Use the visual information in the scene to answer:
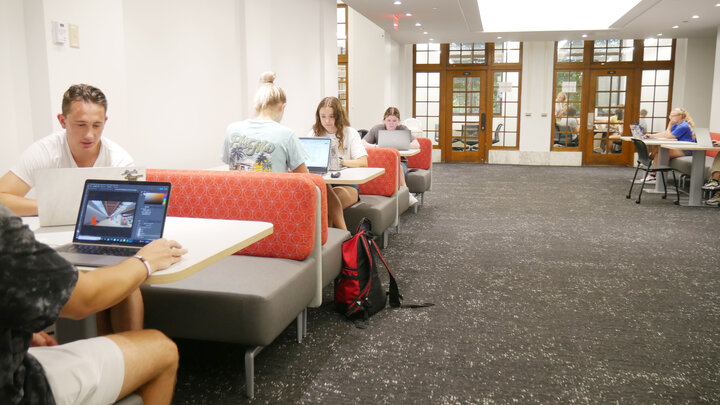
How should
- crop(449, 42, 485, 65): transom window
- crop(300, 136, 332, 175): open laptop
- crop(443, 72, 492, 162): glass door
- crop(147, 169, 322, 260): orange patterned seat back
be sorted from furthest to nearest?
1. crop(443, 72, 492, 162): glass door
2. crop(449, 42, 485, 65): transom window
3. crop(300, 136, 332, 175): open laptop
4. crop(147, 169, 322, 260): orange patterned seat back

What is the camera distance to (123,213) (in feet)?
6.03

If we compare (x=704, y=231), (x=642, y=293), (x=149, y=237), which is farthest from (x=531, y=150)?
(x=149, y=237)

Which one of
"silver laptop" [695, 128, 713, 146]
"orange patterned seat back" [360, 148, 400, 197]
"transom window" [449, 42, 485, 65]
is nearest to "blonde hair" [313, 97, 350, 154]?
"orange patterned seat back" [360, 148, 400, 197]

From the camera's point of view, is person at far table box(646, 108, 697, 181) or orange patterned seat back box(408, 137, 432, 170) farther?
person at far table box(646, 108, 697, 181)

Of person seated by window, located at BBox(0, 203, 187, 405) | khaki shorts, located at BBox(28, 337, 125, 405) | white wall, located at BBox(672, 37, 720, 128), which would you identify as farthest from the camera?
white wall, located at BBox(672, 37, 720, 128)

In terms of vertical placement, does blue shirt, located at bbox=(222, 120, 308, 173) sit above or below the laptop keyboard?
above

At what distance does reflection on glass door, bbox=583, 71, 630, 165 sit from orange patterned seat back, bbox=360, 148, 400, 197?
9.47 meters

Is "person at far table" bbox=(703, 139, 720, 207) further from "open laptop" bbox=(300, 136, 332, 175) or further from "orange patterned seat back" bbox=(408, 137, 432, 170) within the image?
"open laptop" bbox=(300, 136, 332, 175)

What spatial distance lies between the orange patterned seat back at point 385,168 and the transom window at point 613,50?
31.8 feet

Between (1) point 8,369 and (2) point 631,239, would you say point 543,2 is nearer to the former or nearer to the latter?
(2) point 631,239

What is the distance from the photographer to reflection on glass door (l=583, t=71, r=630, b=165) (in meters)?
12.9

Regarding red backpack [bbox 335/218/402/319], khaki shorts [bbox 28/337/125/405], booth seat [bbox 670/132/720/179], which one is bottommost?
red backpack [bbox 335/218/402/319]

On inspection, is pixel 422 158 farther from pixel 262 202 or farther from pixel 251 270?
pixel 251 270

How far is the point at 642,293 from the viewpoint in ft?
12.0
